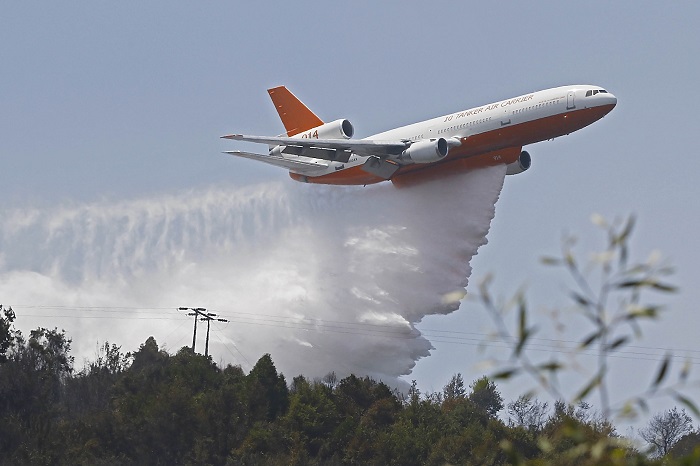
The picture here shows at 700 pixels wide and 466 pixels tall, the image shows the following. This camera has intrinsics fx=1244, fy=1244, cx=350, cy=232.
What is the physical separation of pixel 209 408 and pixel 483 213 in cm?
1815

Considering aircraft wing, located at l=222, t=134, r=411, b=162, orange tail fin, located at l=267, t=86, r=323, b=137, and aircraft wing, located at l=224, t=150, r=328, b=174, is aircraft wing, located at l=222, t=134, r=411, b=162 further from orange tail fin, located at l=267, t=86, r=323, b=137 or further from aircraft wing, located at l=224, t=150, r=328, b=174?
orange tail fin, located at l=267, t=86, r=323, b=137

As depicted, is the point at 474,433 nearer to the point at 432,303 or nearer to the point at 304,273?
the point at 432,303

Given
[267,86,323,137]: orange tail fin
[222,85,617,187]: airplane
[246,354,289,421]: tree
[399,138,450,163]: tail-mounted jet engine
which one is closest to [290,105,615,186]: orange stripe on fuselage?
[222,85,617,187]: airplane

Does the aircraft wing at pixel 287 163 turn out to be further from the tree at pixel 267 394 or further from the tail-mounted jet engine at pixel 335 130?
the tree at pixel 267 394

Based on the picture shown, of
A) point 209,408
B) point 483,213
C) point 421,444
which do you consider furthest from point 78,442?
point 483,213

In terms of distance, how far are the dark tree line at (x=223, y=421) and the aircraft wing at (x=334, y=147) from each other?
1448 cm

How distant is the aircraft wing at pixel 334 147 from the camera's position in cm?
6159

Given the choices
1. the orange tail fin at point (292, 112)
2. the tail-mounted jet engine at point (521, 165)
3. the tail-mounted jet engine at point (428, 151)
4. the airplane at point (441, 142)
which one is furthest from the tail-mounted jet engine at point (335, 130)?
the tail-mounted jet engine at point (521, 165)

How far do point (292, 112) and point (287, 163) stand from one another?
28.1 ft

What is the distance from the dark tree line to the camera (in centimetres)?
6119

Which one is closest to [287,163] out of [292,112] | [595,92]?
[292,112]

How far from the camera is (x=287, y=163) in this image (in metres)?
67.8

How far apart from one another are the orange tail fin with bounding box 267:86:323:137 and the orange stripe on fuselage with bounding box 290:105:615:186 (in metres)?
7.47

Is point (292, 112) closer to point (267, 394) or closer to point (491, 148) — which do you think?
point (267, 394)
